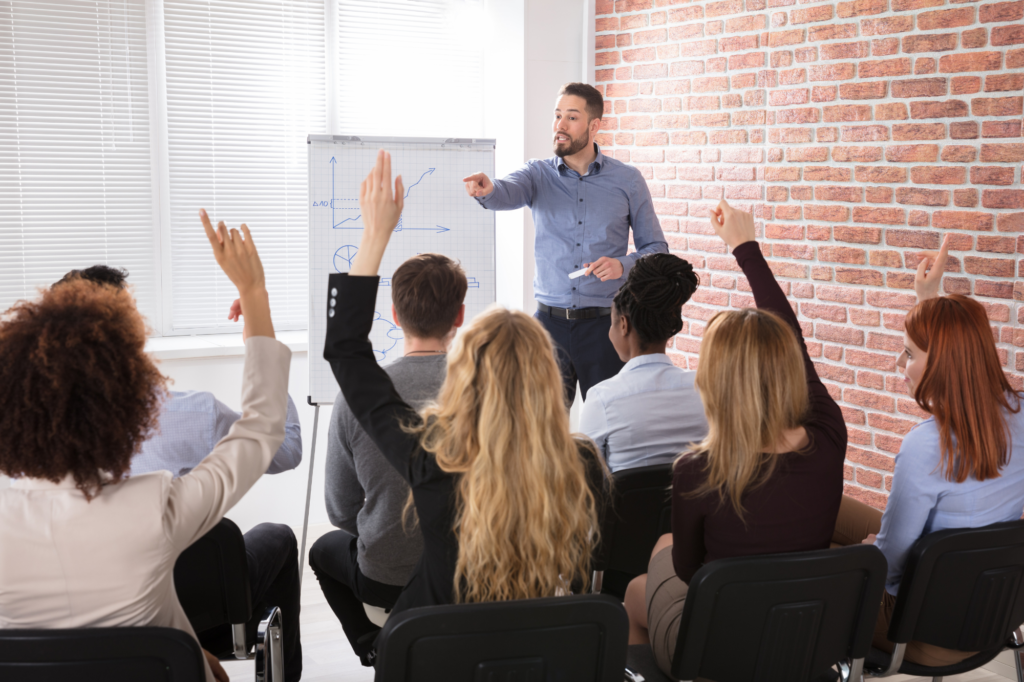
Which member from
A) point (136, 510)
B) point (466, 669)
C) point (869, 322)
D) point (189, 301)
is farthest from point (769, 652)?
point (189, 301)

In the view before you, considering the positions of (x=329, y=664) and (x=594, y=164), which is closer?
(x=329, y=664)

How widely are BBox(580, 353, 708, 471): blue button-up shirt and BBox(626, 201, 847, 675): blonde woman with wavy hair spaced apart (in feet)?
1.42

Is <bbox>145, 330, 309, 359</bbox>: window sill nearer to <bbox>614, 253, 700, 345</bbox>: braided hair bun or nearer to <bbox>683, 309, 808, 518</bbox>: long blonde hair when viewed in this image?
<bbox>614, 253, 700, 345</bbox>: braided hair bun

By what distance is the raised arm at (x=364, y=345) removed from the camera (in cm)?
144

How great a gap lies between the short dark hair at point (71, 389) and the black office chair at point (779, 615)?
0.98m

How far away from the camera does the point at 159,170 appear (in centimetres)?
394

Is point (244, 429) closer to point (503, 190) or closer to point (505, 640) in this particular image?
point (505, 640)

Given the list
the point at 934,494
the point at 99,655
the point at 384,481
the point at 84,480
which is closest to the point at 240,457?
the point at 84,480

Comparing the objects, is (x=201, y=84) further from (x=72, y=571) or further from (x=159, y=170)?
(x=72, y=571)

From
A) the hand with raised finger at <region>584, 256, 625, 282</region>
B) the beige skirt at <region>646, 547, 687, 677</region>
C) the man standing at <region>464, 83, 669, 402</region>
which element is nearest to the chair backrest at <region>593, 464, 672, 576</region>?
the beige skirt at <region>646, 547, 687, 677</region>

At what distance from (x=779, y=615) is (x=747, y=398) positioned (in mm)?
395

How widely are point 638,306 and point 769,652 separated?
3.18 ft

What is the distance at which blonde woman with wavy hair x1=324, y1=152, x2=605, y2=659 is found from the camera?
1.35 m

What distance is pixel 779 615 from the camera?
5.05 ft
